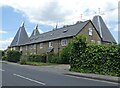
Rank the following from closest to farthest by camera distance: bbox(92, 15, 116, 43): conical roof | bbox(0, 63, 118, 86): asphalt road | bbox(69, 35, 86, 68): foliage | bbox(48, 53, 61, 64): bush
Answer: bbox(0, 63, 118, 86): asphalt road
bbox(69, 35, 86, 68): foliage
bbox(48, 53, 61, 64): bush
bbox(92, 15, 116, 43): conical roof

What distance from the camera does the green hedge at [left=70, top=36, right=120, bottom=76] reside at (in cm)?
2035

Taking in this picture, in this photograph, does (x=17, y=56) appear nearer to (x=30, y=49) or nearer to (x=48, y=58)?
(x=48, y=58)

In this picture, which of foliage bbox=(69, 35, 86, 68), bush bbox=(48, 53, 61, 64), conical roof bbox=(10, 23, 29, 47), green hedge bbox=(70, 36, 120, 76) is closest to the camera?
green hedge bbox=(70, 36, 120, 76)

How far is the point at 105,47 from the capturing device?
21.6m

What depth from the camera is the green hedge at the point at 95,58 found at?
2035 centimetres

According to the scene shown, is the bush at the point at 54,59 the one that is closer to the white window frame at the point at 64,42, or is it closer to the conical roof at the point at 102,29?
the white window frame at the point at 64,42

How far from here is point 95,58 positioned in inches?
878

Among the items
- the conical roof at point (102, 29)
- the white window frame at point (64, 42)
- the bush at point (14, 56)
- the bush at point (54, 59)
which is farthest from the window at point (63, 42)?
the conical roof at point (102, 29)

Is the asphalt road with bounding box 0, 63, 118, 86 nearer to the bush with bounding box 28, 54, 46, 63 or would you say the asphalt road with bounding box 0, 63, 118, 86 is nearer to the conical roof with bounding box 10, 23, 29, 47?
the bush with bounding box 28, 54, 46, 63

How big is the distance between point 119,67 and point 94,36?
111ft

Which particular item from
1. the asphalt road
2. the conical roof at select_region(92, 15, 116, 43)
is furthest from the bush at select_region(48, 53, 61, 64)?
the asphalt road

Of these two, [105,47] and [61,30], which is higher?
[61,30]

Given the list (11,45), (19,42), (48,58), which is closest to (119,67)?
(48,58)

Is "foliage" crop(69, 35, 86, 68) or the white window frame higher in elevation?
the white window frame
